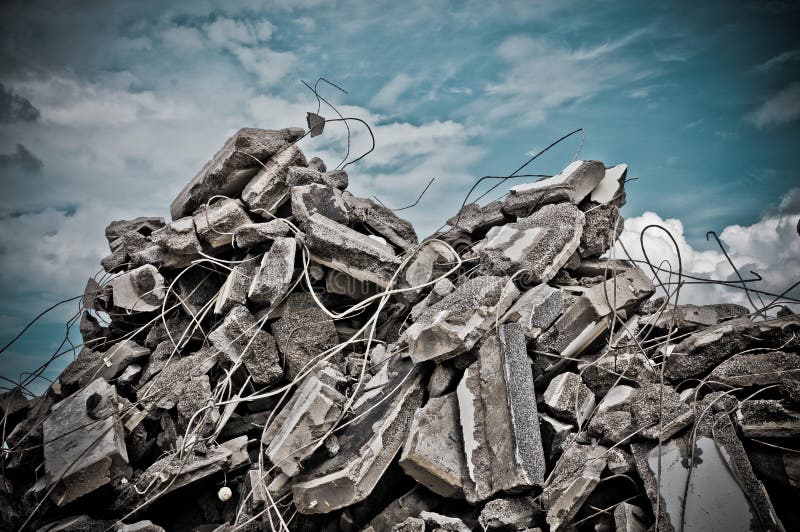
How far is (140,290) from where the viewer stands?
4.62 metres

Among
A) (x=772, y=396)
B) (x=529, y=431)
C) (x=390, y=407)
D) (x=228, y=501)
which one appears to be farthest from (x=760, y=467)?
(x=228, y=501)

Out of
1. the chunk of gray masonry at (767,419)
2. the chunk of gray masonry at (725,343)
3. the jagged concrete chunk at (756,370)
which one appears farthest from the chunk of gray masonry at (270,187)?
the chunk of gray masonry at (767,419)

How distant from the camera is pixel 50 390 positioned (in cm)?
494

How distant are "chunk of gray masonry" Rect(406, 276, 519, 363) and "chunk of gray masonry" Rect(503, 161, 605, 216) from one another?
1336 mm

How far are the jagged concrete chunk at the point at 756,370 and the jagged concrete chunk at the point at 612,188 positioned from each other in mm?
1767

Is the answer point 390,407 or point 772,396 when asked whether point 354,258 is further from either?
point 772,396

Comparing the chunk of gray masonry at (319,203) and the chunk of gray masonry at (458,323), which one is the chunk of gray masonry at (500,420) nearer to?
the chunk of gray masonry at (458,323)

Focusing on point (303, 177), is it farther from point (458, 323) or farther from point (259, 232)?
point (458, 323)

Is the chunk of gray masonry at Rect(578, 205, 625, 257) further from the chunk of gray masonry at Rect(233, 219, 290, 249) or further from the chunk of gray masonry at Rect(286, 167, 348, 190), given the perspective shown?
the chunk of gray masonry at Rect(233, 219, 290, 249)

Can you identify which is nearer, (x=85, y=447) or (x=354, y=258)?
(x=85, y=447)

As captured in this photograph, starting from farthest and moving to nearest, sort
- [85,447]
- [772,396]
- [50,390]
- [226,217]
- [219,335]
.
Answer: [50,390]
[226,217]
[219,335]
[85,447]
[772,396]

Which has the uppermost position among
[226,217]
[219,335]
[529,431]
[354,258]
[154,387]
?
[226,217]

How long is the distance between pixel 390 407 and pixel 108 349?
3.12m

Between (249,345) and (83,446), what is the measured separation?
1299 millimetres
